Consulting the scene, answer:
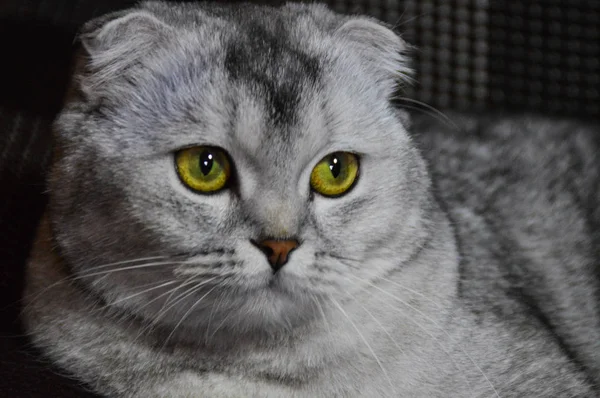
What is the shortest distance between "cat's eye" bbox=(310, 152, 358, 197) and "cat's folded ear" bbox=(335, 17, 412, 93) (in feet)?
0.55

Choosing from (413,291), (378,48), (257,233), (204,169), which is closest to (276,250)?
(257,233)

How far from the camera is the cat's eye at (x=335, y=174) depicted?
958 millimetres

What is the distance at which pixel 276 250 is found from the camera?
873 mm

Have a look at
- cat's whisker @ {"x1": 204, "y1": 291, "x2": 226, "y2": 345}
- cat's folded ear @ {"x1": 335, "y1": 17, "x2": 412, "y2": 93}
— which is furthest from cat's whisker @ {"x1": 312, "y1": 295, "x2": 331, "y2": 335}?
cat's folded ear @ {"x1": 335, "y1": 17, "x2": 412, "y2": 93}

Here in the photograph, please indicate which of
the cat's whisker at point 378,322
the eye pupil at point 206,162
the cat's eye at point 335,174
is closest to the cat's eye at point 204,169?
the eye pupil at point 206,162

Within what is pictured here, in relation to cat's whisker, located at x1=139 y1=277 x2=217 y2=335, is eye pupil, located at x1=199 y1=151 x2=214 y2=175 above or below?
above

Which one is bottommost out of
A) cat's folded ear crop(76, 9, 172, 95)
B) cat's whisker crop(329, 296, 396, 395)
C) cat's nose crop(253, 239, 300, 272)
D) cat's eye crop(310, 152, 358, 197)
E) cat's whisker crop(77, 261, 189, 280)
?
cat's whisker crop(329, 296, 396, 395)

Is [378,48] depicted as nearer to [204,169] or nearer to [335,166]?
[335,166]

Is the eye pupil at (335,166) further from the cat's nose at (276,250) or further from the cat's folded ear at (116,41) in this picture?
the cat's folded ear at (116,41)

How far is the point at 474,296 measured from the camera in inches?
45.4

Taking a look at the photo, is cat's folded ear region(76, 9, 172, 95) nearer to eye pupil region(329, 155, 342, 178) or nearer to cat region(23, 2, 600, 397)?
cat region(23, 2, 600, 397)

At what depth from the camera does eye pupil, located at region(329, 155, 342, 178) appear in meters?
0.97

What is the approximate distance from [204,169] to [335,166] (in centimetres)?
16

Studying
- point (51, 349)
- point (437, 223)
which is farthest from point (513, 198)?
point (51, 349)
